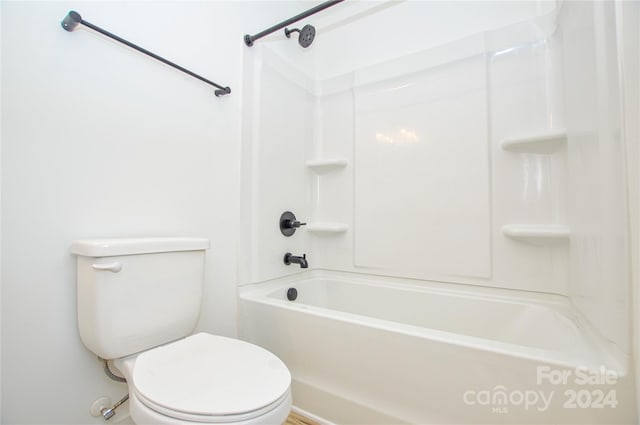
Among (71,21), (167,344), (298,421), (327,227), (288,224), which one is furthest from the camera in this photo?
(327,227)

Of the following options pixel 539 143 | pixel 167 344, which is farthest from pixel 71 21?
pixel 539 143

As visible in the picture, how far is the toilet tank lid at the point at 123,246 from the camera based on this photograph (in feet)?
2.88

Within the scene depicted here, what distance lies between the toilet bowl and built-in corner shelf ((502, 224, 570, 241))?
3.91ft

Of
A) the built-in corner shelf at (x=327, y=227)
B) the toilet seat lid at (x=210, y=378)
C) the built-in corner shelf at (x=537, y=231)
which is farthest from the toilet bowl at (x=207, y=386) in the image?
the built-in corner shelf at (x=537, y=231)

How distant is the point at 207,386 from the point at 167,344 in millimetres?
410

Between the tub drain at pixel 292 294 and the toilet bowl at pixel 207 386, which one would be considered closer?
the toilet bowl at pixel 207 386

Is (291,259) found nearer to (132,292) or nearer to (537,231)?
(132,292)

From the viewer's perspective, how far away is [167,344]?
1.05m

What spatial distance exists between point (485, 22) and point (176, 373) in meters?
2.02

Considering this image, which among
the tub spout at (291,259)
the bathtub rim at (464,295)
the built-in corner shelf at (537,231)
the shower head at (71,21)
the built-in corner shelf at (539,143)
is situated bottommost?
the bathtub rim at (464,295)

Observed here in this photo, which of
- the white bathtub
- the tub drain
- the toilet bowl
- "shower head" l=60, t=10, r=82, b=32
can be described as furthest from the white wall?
the white bathtub

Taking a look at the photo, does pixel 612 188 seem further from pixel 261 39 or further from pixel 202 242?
pixel 261 39

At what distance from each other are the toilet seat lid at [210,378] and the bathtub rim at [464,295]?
38 cm

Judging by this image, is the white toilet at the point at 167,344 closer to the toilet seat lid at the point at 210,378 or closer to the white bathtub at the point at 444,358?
the toilet seat lid at the point at 210,378
